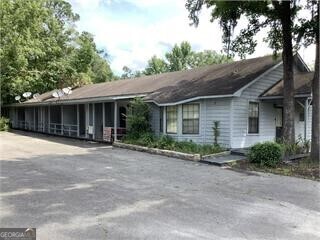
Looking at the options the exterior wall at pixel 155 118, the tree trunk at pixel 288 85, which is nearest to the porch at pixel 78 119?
the exterior wall at pixel 155 118

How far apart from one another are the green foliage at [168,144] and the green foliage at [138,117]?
297mm

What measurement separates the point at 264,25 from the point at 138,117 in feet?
23.1

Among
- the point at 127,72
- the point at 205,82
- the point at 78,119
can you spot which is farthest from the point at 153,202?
the point at 127,72

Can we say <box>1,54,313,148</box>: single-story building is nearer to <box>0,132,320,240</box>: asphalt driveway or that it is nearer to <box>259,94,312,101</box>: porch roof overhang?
<box>259,94,312,101</box>: porch roof overhang

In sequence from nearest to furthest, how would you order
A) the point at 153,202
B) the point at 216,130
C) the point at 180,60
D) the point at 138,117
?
the point at 153,202, the point at 216,130, the point at 138,117, the point at 180,60

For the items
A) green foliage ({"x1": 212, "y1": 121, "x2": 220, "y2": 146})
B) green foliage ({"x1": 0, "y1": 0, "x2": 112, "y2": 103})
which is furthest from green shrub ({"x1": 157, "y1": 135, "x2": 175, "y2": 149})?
green foliage ({"x1": 0, "y1": 0, "x2": 112, "y2": 103})

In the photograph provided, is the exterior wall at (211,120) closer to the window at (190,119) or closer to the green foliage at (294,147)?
the window at (190,119)

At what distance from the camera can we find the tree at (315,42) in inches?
500

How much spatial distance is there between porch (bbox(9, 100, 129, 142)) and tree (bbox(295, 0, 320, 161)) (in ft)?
31.0

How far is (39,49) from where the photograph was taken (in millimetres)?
30938

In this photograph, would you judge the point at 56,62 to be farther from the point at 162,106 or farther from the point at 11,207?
the point at 11,207

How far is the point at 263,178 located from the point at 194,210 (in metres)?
4.29

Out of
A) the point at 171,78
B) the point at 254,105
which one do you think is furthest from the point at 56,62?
the point at 254,105

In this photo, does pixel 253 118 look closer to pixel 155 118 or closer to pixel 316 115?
pixel 316 115
